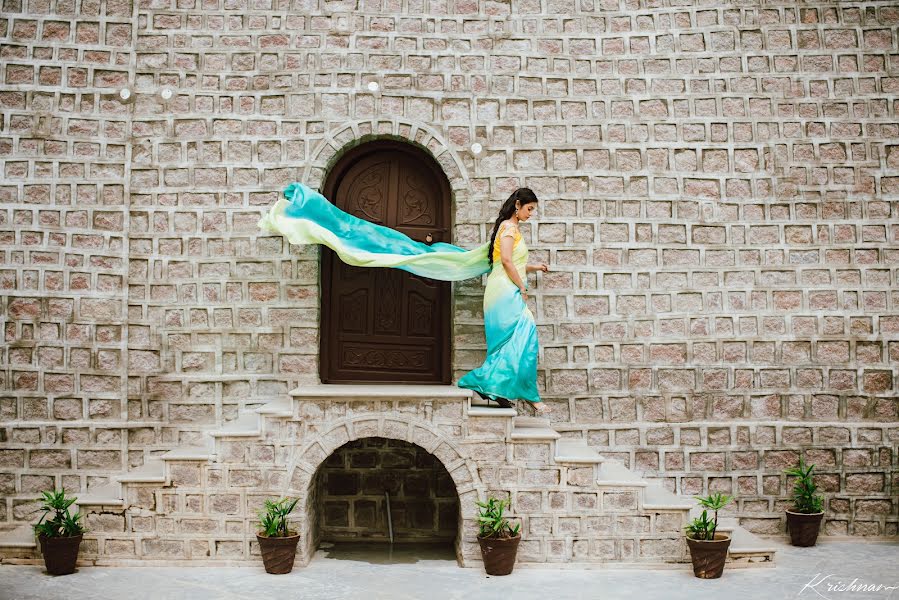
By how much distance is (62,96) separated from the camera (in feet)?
21.7

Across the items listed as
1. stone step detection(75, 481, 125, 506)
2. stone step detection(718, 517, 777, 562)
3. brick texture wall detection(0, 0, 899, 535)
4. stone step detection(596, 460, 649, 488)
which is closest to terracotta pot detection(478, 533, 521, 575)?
stone step detection(596, 460, 649, 488)

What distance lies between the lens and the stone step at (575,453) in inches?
223

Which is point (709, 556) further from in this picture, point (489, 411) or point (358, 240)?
point (358, 240)

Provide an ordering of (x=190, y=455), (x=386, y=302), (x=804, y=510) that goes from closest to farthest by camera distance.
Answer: (x=190, y=455) < (x=804, y=510) < (x=386, y=302)

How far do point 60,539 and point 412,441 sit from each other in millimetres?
2572

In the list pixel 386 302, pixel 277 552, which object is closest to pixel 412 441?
pixel 277 552

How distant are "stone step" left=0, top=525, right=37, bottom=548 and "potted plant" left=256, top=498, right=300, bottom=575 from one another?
1718mm

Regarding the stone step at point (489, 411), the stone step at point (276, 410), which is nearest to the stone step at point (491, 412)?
the stone step at point (489, 411)

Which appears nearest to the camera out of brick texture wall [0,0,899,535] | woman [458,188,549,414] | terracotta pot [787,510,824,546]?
woman [458,188,549,414]

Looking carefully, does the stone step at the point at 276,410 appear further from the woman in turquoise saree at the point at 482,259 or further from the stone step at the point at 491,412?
the stone step at the point at 491,412

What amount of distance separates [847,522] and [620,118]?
4013 mm

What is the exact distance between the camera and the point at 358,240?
20.5 feet

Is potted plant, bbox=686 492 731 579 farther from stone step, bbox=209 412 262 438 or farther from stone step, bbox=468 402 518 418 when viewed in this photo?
stone step, bbox=209 412 262 438

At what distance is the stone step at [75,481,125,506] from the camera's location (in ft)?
18.4
